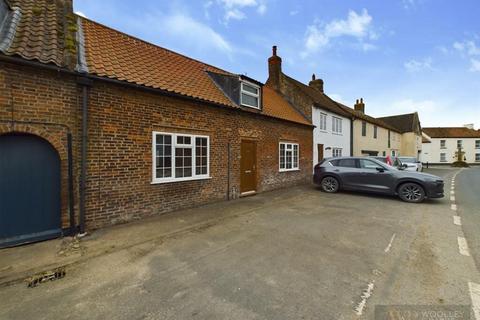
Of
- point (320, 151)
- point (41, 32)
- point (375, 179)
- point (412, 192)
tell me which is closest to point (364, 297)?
point (412, 192)

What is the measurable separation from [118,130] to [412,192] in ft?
34.0

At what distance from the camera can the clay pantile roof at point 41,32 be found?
4715mm

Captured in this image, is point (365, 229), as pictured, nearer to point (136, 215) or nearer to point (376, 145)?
point (136, 215)

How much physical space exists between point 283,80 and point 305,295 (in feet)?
50.5

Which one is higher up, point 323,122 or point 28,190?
point 323,122

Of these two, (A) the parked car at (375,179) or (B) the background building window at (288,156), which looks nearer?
(A) the parked car at (375,179)

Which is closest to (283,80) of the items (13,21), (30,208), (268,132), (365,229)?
(268,132)

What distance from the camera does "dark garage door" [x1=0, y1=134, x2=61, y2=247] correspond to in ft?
14.3

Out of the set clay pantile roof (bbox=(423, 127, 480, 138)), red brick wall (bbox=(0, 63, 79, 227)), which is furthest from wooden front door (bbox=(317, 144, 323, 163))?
clay pantile roof (bbox=(423, 127, 480, 138))

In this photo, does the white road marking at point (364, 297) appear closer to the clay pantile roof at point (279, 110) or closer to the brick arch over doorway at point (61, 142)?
the brick arch over doorway at point (61, 142)

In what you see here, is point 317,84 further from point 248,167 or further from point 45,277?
point 45,277

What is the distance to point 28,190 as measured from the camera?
15.0 ft

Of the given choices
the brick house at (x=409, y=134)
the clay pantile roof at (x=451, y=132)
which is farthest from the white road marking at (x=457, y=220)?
the clay pantile roof at (x=451, y=132)

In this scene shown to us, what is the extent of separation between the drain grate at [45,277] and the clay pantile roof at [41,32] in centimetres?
407
